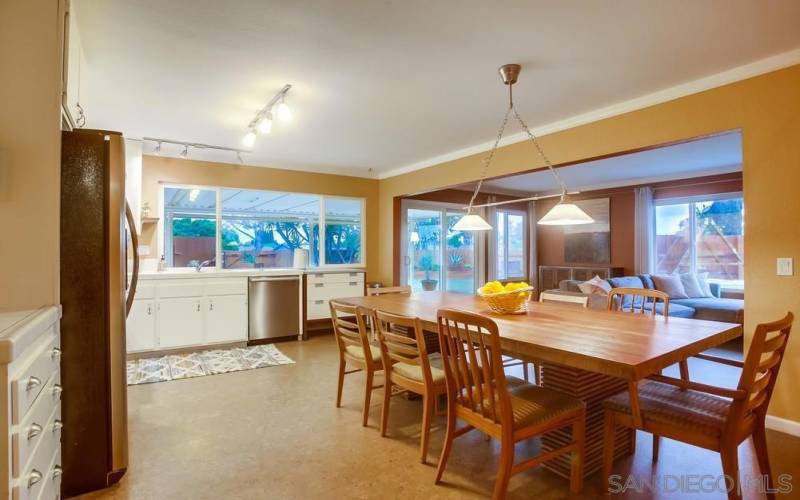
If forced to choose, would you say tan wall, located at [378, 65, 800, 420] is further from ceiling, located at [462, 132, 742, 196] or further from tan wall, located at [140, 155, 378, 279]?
tan wall, located at [140, 155, 378, 279]

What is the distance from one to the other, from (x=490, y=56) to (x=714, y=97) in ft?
5.32

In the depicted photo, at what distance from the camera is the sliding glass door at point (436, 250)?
646 centimetres

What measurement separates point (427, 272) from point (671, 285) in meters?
3.62

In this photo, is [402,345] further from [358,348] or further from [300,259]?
[300,259]

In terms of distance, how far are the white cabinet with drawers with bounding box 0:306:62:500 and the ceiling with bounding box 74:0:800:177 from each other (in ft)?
5.20

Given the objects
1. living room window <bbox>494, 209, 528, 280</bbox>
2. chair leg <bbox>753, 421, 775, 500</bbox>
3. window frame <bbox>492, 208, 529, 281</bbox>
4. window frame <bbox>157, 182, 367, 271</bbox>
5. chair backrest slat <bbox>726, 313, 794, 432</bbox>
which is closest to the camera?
chair backrest slat <bbox>726, 313, 794, 432</bbox>

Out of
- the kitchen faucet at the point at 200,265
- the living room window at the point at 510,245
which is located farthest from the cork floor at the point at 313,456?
the living room window at the point at 510,245

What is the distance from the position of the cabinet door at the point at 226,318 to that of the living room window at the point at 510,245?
4.65 meters

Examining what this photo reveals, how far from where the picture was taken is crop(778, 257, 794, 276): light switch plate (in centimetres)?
245

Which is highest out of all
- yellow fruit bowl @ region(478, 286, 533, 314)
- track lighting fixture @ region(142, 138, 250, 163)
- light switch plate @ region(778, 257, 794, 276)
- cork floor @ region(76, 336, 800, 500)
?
track lighting fixture @ region(142, 138, 250, 163)

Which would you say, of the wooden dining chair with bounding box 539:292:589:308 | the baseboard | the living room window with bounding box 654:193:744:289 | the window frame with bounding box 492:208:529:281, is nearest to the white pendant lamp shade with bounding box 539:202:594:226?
the wooden dining chair with bounding box 539:292:589:308

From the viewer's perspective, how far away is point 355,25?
7.04ft

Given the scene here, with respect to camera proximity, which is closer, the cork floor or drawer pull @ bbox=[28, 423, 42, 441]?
drawer pull @ bbox=[28, 423, 42, 441]

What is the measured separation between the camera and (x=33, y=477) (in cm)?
124
